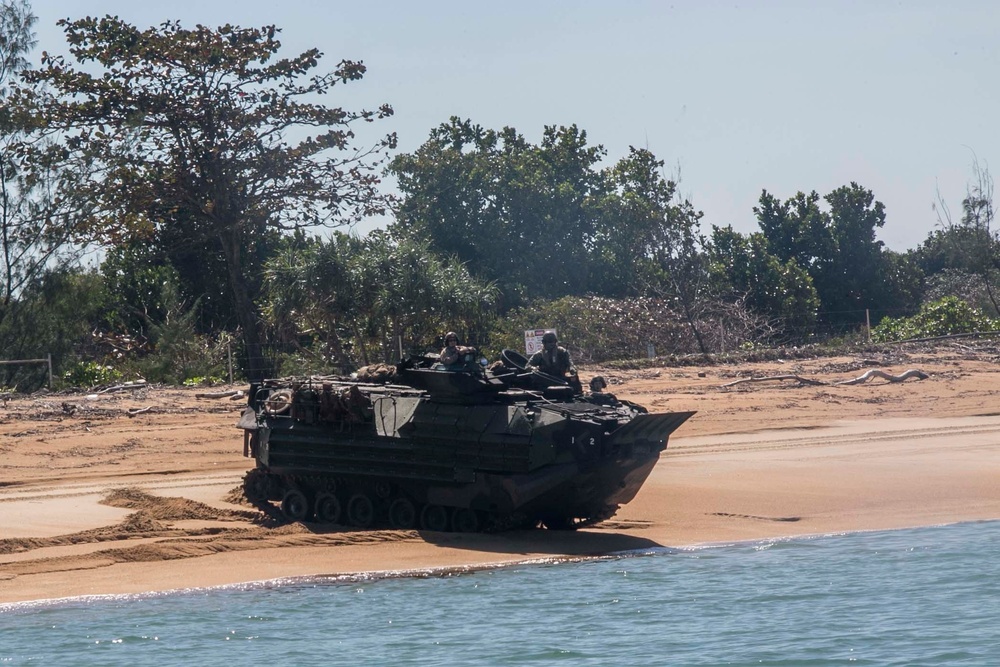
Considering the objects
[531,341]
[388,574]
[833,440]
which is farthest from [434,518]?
[531,341]

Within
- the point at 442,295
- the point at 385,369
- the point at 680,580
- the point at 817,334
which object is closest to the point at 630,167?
the point at 817,334

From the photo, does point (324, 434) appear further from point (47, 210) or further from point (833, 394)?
point (47, 210)

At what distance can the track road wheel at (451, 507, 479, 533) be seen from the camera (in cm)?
1594

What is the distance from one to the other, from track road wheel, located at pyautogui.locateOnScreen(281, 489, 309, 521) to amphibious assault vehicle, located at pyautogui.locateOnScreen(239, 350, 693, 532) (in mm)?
16

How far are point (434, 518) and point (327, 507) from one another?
53.6 inches

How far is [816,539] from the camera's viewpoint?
16.2m

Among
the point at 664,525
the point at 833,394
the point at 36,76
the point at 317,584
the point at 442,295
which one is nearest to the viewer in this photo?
the point at 317,584

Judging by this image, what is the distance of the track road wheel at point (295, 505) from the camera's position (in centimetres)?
1675

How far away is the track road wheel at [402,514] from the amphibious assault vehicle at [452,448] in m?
0.01

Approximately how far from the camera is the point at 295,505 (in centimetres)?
1686

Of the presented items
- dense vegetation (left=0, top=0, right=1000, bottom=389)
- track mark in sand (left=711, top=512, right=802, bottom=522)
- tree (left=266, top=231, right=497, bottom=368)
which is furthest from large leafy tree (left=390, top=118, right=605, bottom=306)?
track mark in sand (left=711, top=512, right=802, bottom=522)

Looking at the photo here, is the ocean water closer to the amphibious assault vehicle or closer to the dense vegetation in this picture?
the amphibious assault vehicle

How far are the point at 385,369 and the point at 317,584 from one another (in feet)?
13.0

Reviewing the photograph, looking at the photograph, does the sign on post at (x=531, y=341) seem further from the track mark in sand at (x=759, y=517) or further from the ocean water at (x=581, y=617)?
the ocean water at (x=581, y=617)
